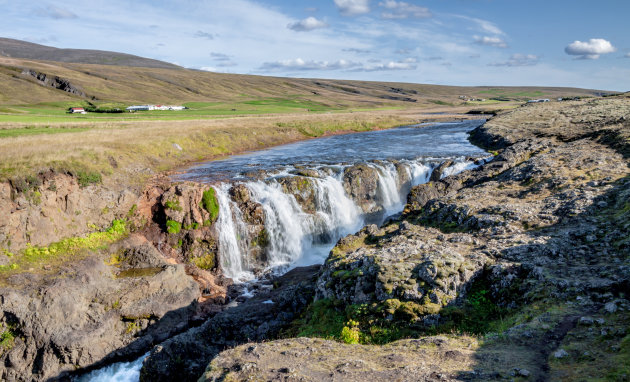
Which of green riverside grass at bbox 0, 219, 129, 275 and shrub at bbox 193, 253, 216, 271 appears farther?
shrub at bbox 193, 253, 216, 271

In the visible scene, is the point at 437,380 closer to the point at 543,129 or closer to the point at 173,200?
the point at 173,200

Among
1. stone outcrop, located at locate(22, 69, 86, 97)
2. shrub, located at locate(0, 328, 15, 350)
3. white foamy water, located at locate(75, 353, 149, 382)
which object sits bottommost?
white foamy water, located at locate(75, 353, 149, 382)

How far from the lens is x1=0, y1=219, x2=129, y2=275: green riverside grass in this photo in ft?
64.5

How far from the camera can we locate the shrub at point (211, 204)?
2745cm

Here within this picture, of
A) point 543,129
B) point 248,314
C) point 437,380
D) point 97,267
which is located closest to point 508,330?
point 437,380

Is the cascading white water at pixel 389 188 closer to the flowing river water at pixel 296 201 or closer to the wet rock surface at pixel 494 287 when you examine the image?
the flowing river water at pixel 296 201

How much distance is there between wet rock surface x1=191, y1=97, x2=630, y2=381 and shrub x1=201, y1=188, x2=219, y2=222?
12341 millimetres

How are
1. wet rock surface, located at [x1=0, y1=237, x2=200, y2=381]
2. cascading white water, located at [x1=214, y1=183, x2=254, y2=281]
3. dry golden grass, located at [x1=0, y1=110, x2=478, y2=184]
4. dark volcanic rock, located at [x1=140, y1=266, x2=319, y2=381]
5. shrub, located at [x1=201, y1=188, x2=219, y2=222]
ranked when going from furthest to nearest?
shrub, located at [x1=201, y1=188, x2=219, y2=222] → cascading white water, located at [x1=214, y1=183, x2=254, y2=281] → dry golden grass, located at [x1=0, y1=110, x2=478, y2=184] → wet rock surface, located at [x1=0, y1=237, x2=200, y2=381] → dark volcanic rock, located at [x1=140, y1=266, x2=319, y2=381]

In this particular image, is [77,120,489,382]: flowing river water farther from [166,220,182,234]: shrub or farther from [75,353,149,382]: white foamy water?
[166,220,182,234]: shrub

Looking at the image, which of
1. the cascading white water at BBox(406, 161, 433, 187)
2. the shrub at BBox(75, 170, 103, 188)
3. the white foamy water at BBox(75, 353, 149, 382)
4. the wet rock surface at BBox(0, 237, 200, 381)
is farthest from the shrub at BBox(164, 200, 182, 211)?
the cascading white water at BBox(406, 161, 433, 187)

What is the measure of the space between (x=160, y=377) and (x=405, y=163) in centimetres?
3007

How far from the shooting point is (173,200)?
26719 millimetres

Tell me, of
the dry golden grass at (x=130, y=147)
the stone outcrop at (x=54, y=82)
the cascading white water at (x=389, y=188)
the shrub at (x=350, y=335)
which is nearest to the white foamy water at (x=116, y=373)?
the shrub at (x=350, y=335)

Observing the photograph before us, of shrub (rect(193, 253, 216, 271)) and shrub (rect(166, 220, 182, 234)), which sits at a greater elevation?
shrub (rect(166, 220, 182, 234))
